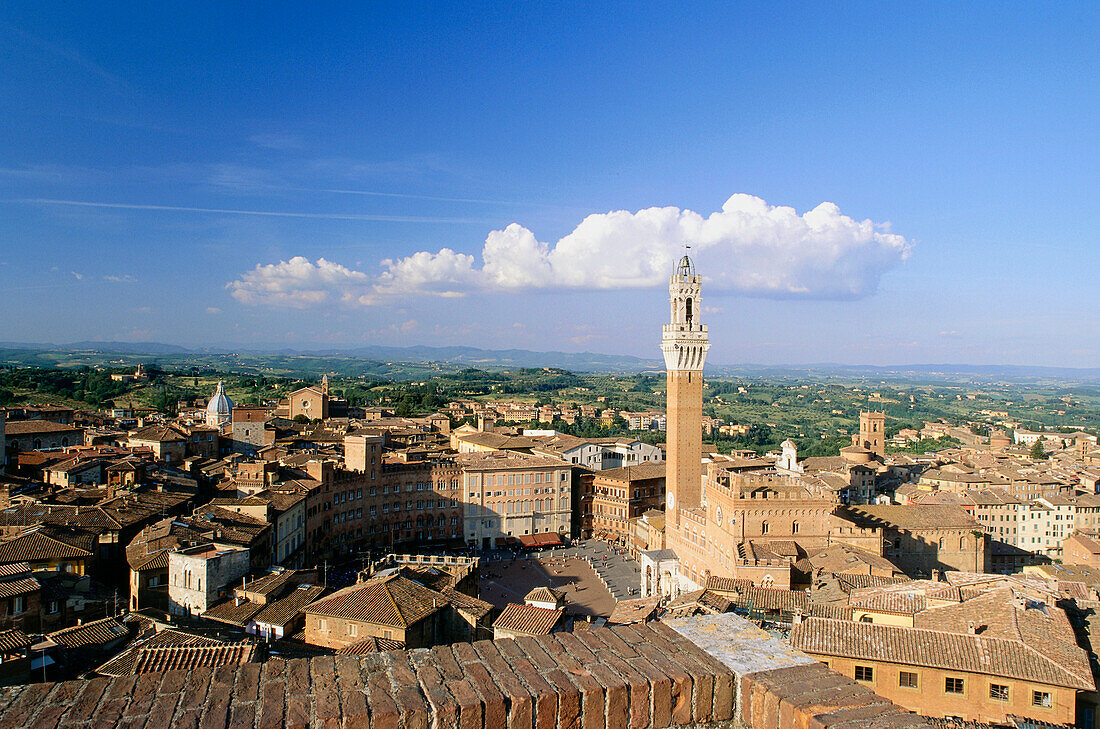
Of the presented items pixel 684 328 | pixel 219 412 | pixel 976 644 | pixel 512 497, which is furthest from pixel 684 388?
pixel 219 412

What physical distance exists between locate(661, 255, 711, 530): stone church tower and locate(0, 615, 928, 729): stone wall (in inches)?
1912

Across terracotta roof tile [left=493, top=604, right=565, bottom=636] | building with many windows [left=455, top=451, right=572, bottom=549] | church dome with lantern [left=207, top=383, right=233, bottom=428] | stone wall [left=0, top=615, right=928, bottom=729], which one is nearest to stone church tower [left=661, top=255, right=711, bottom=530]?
building with many windows [left=455, top=451, right=572, bottom=549]

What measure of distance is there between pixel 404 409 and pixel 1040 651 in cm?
10151

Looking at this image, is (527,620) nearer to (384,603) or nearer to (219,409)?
(384,603)

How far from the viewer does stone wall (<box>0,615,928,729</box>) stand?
422 cm

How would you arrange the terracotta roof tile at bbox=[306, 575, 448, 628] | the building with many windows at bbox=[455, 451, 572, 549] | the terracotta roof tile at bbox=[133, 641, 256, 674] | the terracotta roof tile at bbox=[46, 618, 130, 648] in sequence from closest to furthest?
1. the terracotta roof tile at bbox=[133, 641, 256, 674]
2. the terracotta roof tile at bbox=[46, 618, 130, 648]
3. the terracotta roof tile at bbox=[306, 575, 448, 628]
4. the building with many windows at bbox=[455, 451, 572, 549]

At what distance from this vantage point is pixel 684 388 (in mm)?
55188

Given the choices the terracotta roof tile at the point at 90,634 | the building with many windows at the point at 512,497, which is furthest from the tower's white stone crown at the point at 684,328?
the terracotta roof tile at the point at 90,634

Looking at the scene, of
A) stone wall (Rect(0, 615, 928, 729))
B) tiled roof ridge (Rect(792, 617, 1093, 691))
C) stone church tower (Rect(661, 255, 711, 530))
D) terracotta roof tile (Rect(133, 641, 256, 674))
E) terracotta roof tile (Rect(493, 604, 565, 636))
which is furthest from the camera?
stone church tower (Rect(661, 255, 711, 530))

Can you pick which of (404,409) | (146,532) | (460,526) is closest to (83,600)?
(146,532)

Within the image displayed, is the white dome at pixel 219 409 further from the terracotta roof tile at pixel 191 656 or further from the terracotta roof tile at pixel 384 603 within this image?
the terracotta roof tile at pixel 191 656

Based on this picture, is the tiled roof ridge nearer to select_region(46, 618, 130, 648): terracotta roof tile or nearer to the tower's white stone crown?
select_region(46, 618, 130, 648): terracotta roof tile

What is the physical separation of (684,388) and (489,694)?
51812 millimetres

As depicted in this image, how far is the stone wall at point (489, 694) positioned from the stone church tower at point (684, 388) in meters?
48.6
